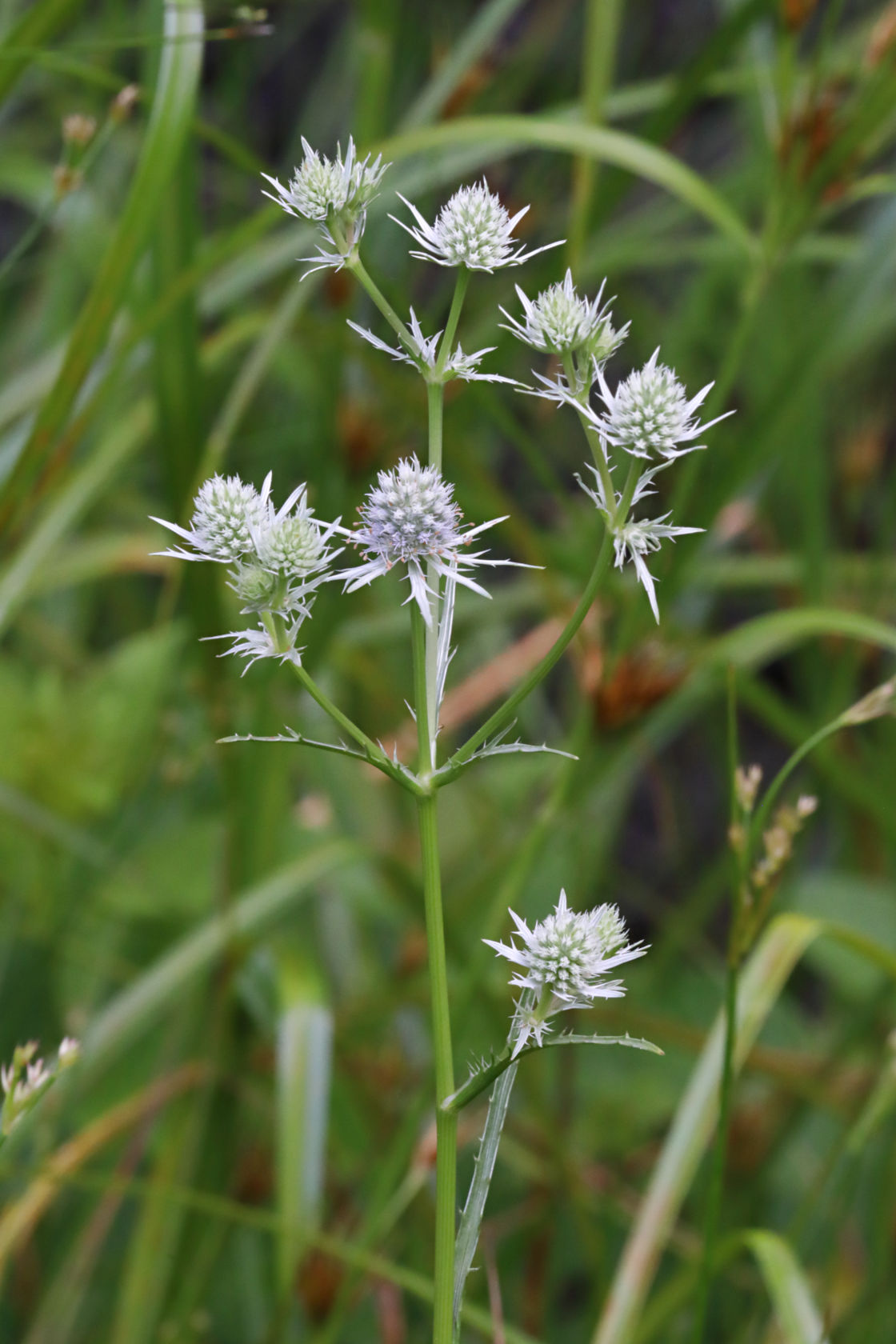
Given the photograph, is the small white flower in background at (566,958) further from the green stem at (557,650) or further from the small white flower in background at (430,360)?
the small white flower in background at (430,360)

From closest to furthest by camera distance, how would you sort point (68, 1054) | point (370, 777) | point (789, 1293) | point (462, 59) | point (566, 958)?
point (566, 958) < point (68, 1054) < point (789, 1293) < point (462, 59) < point (370, 777)

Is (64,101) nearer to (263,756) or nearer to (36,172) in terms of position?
(36,172)

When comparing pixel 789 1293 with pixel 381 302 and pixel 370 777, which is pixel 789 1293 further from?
pixel 370 777

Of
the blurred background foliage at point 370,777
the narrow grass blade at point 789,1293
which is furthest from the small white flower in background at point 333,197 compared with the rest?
the narrow grass blade at point 789,1293

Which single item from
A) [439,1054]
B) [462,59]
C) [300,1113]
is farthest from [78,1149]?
[462,59]

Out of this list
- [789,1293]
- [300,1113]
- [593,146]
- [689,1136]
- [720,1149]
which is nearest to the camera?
[720,1149]

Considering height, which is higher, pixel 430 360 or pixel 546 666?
pixel 430 360
